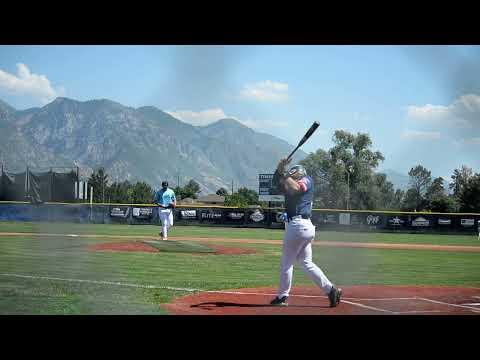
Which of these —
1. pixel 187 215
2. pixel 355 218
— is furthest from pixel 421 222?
pixel 187 215

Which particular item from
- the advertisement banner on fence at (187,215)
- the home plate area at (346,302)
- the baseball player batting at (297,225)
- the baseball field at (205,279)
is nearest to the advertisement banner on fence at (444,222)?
the advertisement banner on fence at (187,215)

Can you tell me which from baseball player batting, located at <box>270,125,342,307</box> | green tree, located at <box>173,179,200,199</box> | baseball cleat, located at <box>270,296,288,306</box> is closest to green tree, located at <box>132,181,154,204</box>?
green tree, located at <box>173,179,200,199</box>

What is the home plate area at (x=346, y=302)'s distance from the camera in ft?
24.4

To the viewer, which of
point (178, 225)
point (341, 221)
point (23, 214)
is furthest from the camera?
point (178, 225)

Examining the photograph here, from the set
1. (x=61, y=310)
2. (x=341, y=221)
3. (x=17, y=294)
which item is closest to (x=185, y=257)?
(x=17, y=294)

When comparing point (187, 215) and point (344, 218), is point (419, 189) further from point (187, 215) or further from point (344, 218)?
point (187, 215)

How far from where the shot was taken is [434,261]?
16344 millimetres

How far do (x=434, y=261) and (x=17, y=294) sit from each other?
465 inches

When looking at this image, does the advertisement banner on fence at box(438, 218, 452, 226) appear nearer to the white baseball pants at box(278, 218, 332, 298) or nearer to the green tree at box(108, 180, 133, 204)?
the green tree at box(108, 180, 133, 204)
